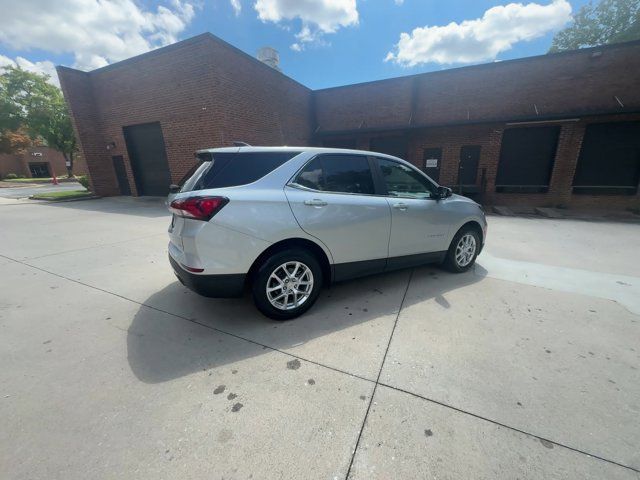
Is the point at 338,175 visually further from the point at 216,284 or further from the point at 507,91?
the point at 507,91

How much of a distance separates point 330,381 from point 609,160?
1421 cm

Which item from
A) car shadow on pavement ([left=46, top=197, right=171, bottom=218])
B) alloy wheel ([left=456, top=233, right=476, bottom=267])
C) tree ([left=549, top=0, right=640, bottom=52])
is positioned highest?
tree ([left=549, top=0, right=640, bottom=52])

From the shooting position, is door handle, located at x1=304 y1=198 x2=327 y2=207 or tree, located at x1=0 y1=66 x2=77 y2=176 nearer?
door handle, located at x1=304 y1=198 x2=327 y2=207

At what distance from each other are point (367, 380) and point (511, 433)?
910 mm

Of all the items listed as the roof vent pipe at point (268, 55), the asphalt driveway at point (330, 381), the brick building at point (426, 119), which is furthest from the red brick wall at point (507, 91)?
the asphalt driveway at point (330, 381)

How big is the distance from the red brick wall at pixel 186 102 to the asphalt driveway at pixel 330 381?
836 centimetres

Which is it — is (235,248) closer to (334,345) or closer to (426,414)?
(334,345)

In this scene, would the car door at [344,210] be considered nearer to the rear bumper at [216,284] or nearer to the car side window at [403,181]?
the car side window at [403,181]

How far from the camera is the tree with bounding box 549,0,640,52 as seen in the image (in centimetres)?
2138

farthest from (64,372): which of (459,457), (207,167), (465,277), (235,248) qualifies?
(465,277)

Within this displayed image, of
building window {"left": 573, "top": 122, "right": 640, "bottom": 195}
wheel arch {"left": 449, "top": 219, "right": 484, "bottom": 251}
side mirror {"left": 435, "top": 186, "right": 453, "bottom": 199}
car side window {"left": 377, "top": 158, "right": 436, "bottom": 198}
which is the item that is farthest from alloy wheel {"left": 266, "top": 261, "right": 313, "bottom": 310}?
building window {"left": 573, "top": 122, "right": 640, "bottom": 195}

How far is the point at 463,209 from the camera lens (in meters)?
3.89

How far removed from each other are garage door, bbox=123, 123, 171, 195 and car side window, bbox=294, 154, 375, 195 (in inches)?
459

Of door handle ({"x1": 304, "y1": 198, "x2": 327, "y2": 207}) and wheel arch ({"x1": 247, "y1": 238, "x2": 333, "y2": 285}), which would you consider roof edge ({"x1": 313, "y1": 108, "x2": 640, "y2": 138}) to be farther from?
wheel arch ({"x1": 247, "y1": 238, "x2": 333, "y2": 285})
